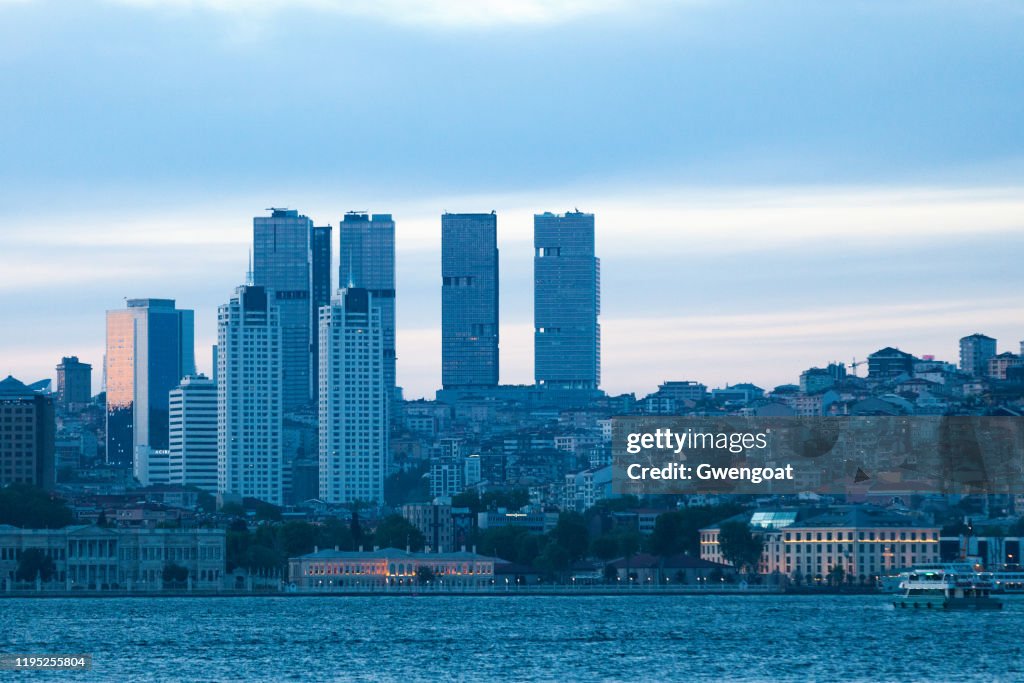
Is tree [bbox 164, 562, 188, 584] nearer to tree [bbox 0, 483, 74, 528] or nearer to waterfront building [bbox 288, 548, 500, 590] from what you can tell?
waterfront building [bbox 288, 548, 500, 590]

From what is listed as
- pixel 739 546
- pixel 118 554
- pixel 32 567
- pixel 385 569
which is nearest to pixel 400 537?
pixel 385 569

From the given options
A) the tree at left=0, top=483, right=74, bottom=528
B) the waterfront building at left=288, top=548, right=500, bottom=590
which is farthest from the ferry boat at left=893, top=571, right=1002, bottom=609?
the tree at left=0, top=483, right=74, bottom=528

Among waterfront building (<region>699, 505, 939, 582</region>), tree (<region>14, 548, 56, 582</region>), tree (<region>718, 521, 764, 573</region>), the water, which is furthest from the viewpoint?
waterfront building (<region>699, 505, 939, 582</region>)

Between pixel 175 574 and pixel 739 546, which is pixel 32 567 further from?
pixel 739 546

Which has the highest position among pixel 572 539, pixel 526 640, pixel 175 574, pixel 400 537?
pixel 400 537

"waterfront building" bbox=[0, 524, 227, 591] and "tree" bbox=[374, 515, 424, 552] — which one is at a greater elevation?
"tree" bbox=[374, 515, 424, 552]

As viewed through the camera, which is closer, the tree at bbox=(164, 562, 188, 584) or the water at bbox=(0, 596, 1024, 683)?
the water at bbox=(0, 596, 1024, 683)

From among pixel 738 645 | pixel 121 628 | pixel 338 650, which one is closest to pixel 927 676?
pixel 738 645
